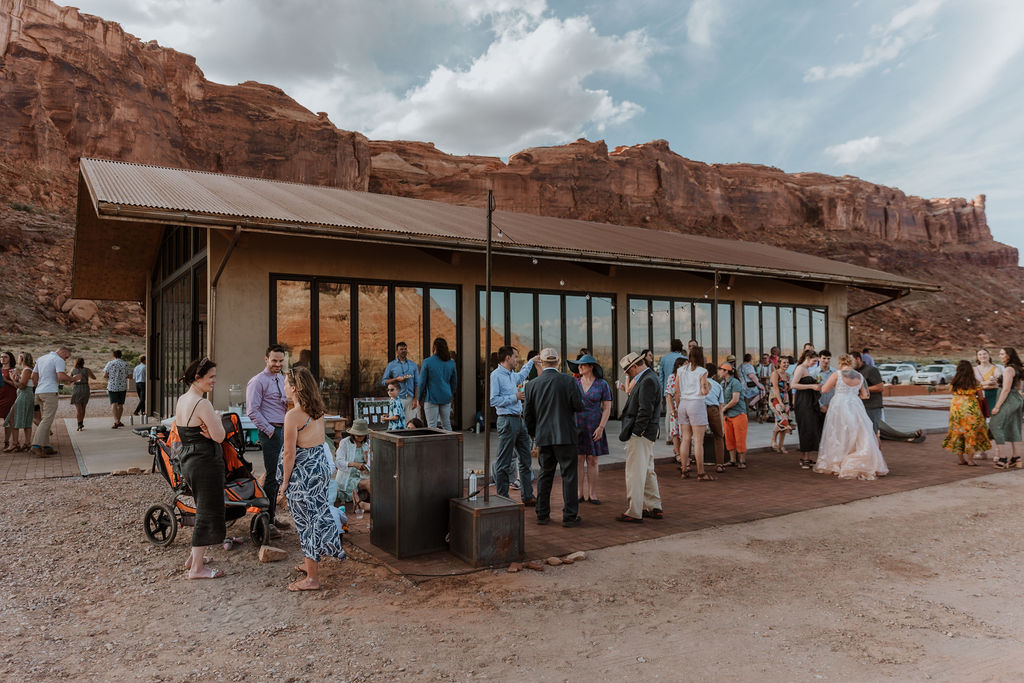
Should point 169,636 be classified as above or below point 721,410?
below

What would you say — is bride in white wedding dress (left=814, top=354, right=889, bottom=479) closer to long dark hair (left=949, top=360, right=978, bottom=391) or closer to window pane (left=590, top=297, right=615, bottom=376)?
long dark hair (left=949, top=360, right=978, bottom=391)

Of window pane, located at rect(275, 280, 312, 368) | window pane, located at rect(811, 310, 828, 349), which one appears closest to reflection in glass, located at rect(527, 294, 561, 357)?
window pane, located at rect(275, 280, 312, 368)

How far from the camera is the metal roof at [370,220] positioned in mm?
9102

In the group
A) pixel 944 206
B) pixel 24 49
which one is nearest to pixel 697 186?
pixel 944 206

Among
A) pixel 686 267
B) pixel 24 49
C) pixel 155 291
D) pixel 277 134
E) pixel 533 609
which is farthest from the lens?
pixel 277 134

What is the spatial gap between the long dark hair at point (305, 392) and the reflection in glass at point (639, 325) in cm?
1122

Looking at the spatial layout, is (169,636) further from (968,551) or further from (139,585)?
(968,551)

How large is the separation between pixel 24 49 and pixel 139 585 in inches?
3218

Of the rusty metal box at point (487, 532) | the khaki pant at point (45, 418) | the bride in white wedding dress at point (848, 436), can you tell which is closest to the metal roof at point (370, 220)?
the khaki pant at point (45, 418)

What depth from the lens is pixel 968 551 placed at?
541 centimetres

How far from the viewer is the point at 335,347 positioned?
1153 centimetres

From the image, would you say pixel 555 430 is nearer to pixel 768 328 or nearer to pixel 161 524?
pixel 161 524

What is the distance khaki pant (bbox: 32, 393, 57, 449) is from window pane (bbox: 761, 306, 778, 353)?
15.7 meters

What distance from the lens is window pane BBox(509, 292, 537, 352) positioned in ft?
44.7
